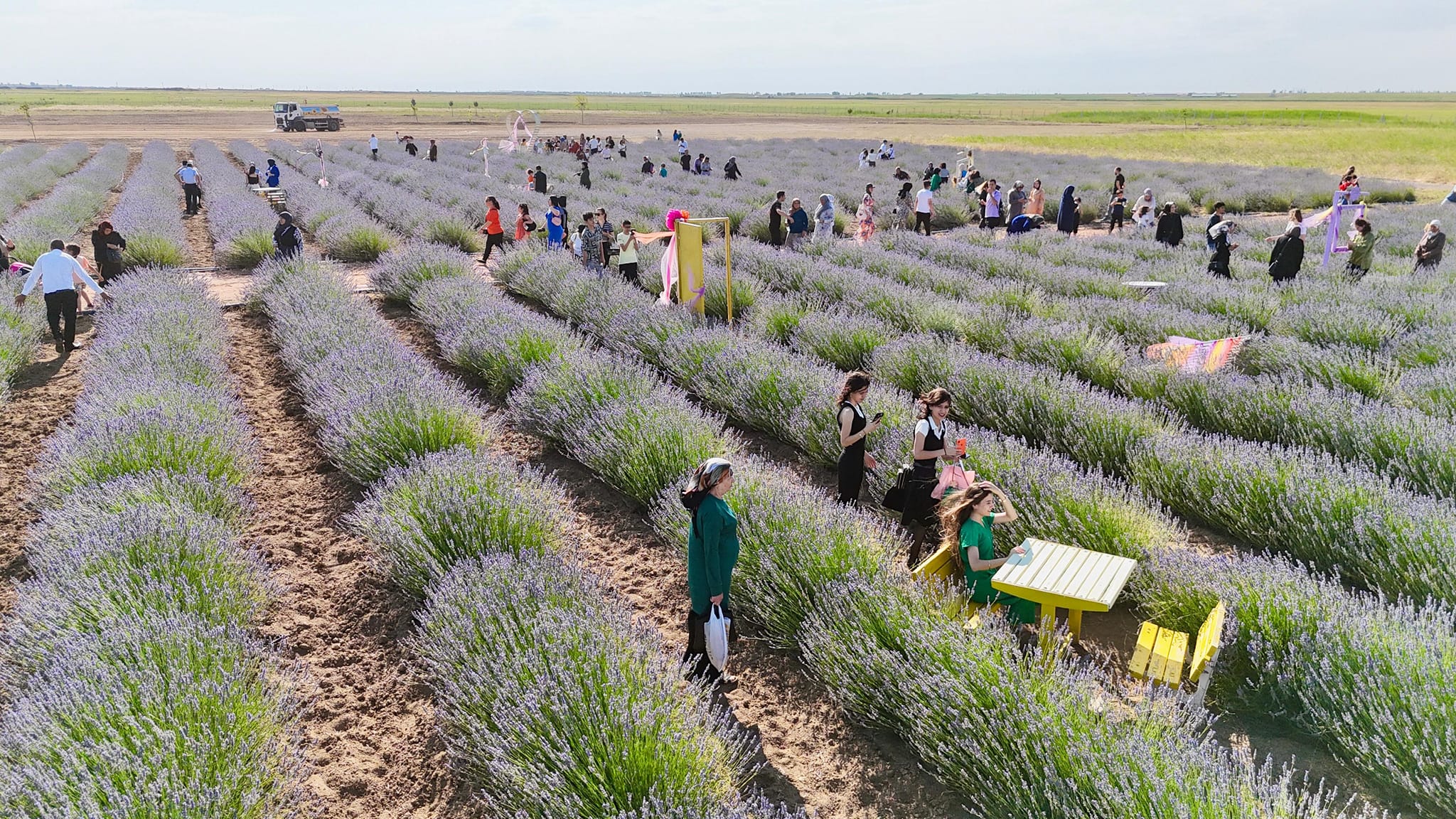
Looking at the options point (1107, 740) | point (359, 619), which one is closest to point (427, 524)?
point (359, 619)

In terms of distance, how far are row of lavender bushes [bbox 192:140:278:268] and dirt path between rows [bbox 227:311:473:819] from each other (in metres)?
7.87

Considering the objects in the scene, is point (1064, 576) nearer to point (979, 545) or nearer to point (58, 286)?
point (979, 545)

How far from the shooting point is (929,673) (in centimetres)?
340

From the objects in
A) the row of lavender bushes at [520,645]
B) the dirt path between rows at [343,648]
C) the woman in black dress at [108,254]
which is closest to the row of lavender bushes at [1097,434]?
the row of lavender bushes at [520,645]

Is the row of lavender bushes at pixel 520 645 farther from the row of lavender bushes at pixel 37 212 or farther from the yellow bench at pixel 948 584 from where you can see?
the row of lavender bushes at pixel 37 212

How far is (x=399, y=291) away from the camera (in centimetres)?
1148

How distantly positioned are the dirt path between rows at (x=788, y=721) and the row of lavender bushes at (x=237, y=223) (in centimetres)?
991

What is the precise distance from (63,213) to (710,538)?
18340 millimetres

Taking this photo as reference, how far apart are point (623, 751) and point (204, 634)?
1.90 metres

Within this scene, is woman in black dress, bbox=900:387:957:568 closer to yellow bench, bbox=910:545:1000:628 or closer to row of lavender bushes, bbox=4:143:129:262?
yellow bench, bbox=910:545:1000:628

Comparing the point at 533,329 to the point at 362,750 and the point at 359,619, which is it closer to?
the point at 359,619

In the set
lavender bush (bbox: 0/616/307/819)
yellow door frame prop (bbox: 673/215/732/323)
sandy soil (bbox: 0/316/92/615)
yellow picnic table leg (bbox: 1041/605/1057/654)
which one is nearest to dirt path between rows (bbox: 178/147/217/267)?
sandy soil (bbox: 0/316/92/615)

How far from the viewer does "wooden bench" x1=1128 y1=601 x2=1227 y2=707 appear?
3361mm

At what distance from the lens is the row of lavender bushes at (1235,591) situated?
306 centimetres
